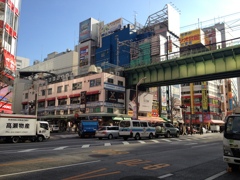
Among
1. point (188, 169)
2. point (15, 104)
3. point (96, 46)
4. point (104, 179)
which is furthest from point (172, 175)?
point (96, 46)

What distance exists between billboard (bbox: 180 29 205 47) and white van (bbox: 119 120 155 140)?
7526cm

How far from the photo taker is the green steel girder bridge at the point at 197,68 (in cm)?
3462

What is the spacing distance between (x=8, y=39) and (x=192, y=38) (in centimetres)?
8098

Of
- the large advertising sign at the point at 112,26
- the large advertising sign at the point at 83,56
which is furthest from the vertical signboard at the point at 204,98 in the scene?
the large advertising sign at the point at 83,56

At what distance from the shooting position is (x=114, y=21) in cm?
8956

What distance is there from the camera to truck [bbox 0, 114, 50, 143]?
78.3 ft

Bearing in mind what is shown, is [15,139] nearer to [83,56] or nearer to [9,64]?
[9,64]

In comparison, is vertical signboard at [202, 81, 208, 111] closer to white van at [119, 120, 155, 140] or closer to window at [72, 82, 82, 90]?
window at [72, 82, 82, 90]

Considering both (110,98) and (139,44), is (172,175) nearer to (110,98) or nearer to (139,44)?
(110,98)

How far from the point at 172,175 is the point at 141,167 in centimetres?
165

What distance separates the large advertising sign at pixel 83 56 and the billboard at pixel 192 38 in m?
40.0

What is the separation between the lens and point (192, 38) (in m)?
97.6

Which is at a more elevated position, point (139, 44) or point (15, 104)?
point (139, 44)

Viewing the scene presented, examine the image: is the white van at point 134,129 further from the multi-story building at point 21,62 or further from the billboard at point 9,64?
the multi-story building at point 21,62
